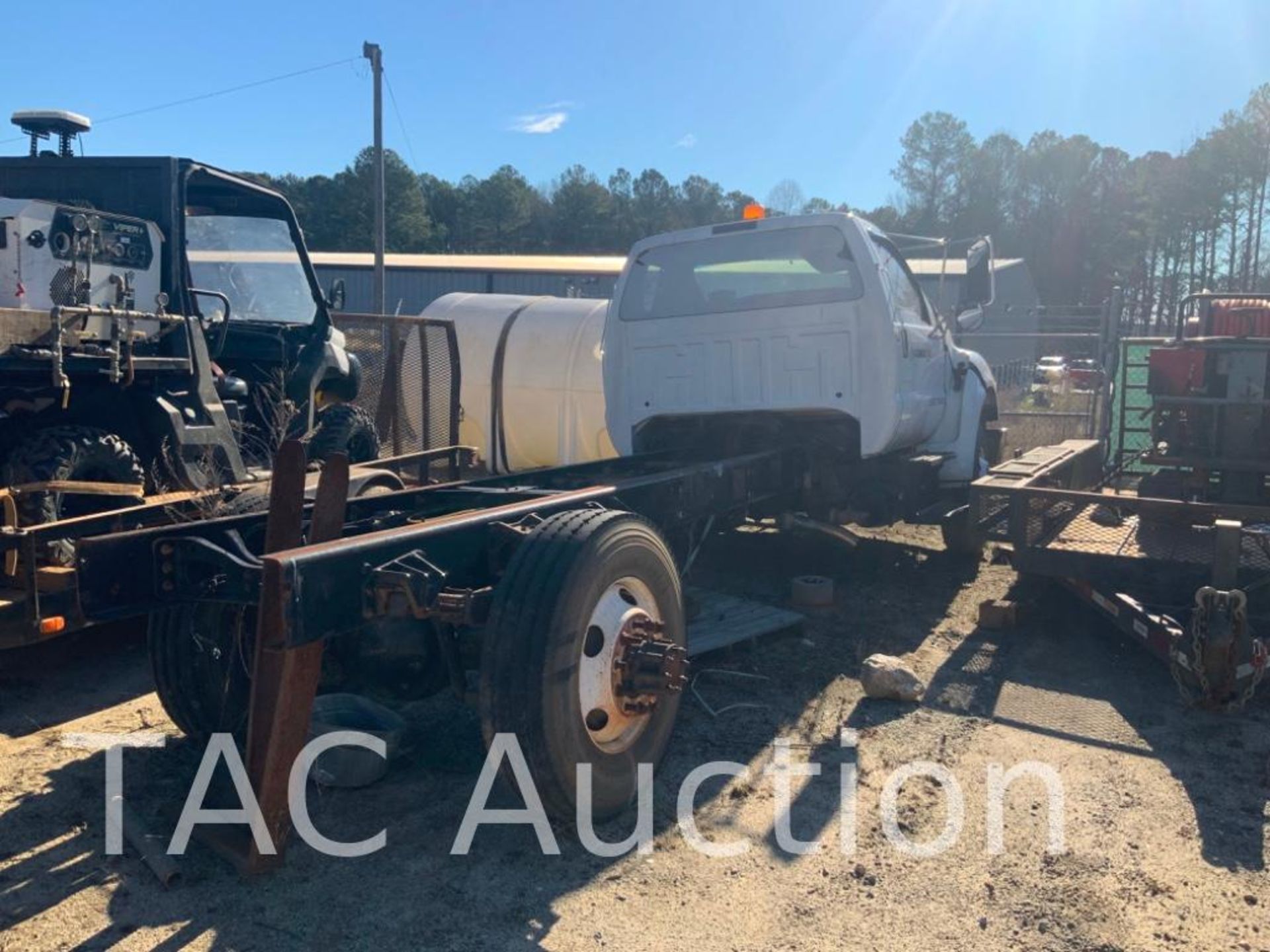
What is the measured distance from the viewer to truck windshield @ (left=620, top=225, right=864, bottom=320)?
6.27m

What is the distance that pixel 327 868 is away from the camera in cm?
336

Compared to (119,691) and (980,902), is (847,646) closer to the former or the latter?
(980,902)

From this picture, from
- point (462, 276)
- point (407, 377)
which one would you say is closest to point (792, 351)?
point (407, 377)

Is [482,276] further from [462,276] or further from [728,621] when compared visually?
[728,621]

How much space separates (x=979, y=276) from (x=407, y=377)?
18.5 feet

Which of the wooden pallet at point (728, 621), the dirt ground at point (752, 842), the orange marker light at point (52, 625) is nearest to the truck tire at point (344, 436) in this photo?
the dirt ground at point (752, 842)

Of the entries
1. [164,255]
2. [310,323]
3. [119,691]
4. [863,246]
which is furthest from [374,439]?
[863,246]

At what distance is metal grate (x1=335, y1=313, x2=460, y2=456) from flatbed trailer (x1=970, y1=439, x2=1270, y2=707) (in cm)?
504

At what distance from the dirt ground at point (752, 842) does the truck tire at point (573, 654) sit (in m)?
0.26

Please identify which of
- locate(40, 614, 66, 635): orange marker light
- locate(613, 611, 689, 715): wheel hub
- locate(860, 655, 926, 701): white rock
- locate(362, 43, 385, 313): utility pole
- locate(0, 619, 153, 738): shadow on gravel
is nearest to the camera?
locate(613, 611, 689, 715): wheel hub

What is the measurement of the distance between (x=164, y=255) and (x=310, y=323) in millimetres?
1687

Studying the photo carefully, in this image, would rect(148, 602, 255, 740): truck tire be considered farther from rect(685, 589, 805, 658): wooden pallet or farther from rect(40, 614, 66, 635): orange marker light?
rect(685, 589, 805, 658): wooden pallet

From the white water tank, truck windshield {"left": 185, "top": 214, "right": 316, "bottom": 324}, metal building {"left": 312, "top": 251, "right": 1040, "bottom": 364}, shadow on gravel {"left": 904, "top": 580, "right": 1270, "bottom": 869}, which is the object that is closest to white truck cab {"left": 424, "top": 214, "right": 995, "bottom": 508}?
shadow on gravel {"left": 904, "top": 580, "right": 1270, "bottom": 869}

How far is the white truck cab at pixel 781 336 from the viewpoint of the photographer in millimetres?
6023
